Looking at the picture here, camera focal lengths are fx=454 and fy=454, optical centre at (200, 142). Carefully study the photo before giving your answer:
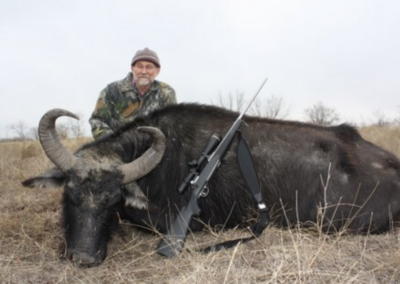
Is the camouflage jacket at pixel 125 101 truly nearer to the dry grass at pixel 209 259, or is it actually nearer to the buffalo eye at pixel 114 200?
the dry grass at pixel 209 259

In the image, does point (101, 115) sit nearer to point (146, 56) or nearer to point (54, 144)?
point (146, 56)

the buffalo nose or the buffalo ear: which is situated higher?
the buffalo ear

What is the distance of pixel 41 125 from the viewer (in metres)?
4.21

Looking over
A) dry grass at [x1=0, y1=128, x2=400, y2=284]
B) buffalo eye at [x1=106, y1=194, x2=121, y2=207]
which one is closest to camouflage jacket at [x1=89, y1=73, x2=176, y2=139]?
dry grass at [x1=0, y1=128, x2=400, y2=284]

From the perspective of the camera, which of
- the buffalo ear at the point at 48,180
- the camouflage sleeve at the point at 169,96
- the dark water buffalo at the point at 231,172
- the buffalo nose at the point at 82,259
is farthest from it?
the camouflage sleeve at the point at 169,96

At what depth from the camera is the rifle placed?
398cm

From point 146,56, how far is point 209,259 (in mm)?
3842

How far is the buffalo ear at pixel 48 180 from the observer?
4.54 metres

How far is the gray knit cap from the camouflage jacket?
0.29m

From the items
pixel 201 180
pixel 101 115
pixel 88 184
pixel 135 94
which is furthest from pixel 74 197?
pixel 135 94

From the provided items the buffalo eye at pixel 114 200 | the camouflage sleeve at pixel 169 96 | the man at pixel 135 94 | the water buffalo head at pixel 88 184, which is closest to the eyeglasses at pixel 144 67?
the man at pixel 135 94

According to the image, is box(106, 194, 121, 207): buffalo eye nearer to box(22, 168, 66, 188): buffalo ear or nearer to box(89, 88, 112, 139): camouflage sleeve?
box(22, 168, 66, 188): buffalo ear

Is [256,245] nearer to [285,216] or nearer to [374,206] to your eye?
[285,216]

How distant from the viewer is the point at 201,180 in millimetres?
4312
